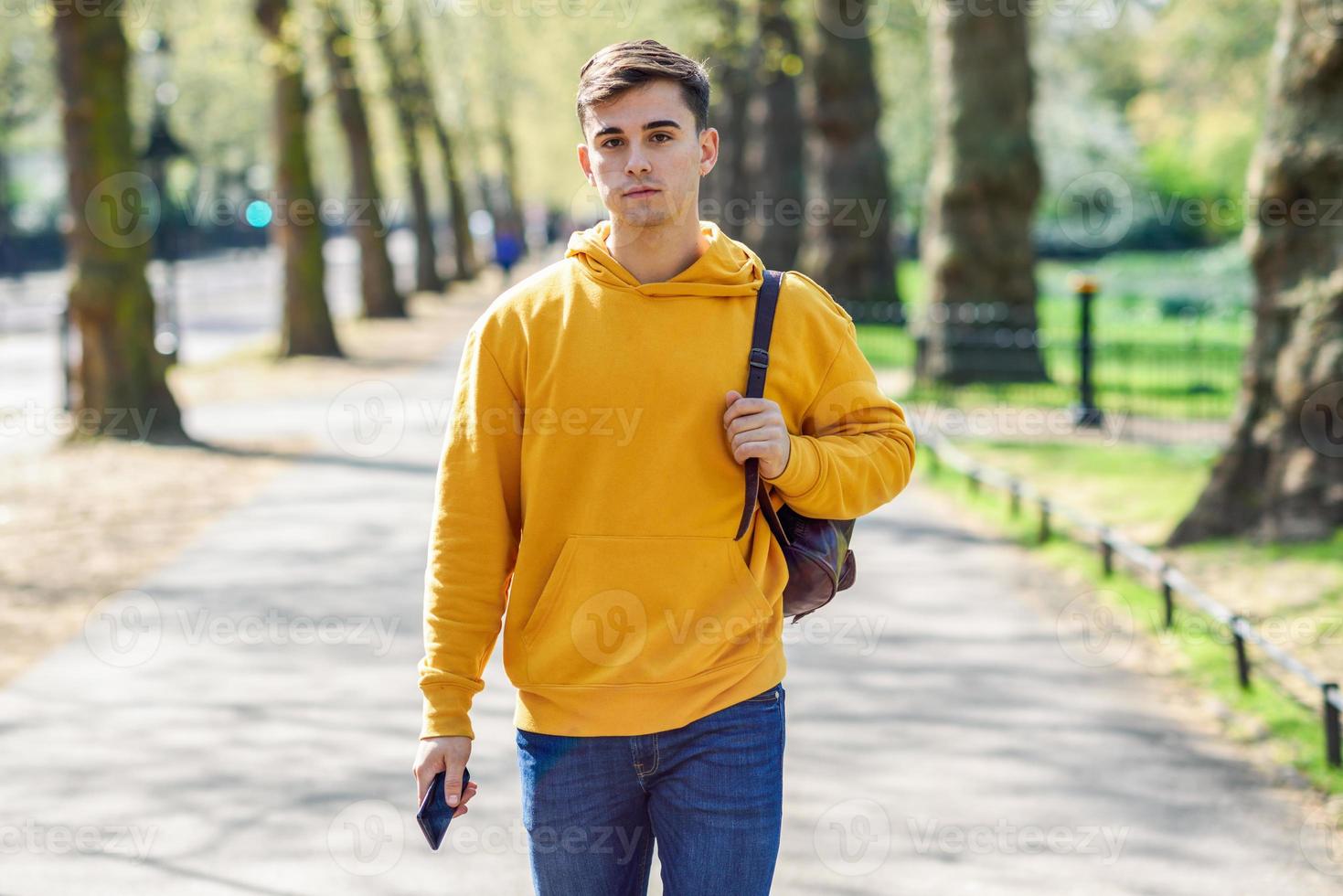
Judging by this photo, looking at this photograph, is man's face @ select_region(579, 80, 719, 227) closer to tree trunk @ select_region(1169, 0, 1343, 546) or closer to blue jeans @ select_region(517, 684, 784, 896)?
blue jeans @ select_region(517, 684, 784, 896)

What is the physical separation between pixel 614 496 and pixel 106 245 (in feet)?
40.9

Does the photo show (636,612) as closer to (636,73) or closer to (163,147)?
(636,73)

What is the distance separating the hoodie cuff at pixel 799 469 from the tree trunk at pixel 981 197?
13.5m

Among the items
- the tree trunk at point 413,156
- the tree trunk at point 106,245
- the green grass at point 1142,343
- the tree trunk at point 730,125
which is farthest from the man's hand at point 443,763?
→ the tree trunk at point 413,156

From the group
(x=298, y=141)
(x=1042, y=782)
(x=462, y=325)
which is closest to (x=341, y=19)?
(x=298, y=141)


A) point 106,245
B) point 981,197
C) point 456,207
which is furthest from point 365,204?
point 456,207

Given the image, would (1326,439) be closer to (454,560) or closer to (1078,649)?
(1078,649)

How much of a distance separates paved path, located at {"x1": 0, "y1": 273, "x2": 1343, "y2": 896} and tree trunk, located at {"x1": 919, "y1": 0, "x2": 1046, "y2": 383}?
759 centimetres

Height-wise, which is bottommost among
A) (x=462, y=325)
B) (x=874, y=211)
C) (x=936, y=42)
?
(x=462, y=325)

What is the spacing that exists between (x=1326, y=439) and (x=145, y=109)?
45652 millimetres

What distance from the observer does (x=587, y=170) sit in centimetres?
284

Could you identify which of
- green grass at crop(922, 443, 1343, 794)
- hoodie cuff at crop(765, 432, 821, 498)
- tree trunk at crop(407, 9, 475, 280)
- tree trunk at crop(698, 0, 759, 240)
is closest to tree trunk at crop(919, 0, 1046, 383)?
green grass at crop(922, 443, 1343, 794)

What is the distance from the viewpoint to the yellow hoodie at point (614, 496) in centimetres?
268

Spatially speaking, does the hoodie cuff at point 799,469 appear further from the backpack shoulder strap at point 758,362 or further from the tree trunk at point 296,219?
the tree trunk at point 296,219
